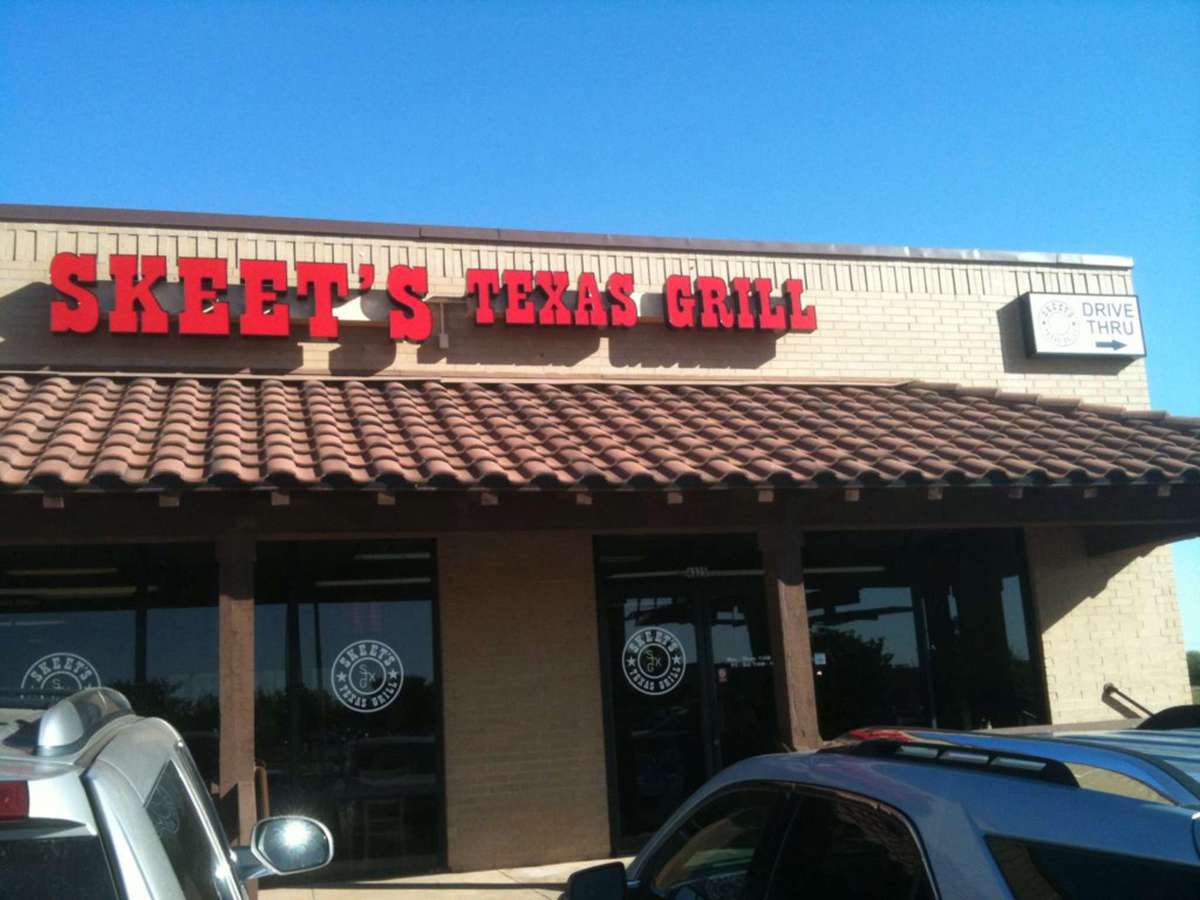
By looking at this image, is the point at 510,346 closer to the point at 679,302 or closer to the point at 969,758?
the point at 679,302

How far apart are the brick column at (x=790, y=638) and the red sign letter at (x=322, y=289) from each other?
4.57m

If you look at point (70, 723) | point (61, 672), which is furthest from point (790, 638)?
point (70, 723)

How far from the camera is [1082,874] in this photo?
2.11 meters

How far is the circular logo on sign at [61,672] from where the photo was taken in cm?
998

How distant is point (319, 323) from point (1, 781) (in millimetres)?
9377

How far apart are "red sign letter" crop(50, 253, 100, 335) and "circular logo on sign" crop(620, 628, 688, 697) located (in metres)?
5.63

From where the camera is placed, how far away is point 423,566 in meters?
10.9

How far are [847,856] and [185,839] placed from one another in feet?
5.30

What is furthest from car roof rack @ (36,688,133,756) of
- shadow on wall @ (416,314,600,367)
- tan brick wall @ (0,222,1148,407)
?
shadow on wall @ (416,314,600,367)

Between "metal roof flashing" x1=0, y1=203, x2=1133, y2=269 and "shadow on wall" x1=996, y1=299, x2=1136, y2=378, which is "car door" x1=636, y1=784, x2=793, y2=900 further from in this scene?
"shadow on wall" x1=996, y1=299, x2=1136, y2=378

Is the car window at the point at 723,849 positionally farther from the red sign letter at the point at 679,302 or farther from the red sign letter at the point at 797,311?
the red sign letter at the point at 797,311

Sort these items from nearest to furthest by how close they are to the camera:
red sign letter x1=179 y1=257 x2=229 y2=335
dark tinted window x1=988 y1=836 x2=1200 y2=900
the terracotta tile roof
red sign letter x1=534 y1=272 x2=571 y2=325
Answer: dark tinted window x1=988 y1=836 x2=1200 y2=900, the terracotta tile roof, red sign letter x1=179 y1=257 x2=229 y2=335, red sign letter x1=534 y1=272 x2=571 y2=325

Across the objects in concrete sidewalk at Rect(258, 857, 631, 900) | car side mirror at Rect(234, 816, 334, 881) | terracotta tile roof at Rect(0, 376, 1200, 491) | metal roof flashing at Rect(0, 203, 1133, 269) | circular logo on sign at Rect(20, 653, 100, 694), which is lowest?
concrete sidewalk at Rect(258, 857, 631, 900)

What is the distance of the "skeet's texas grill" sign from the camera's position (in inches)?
420
